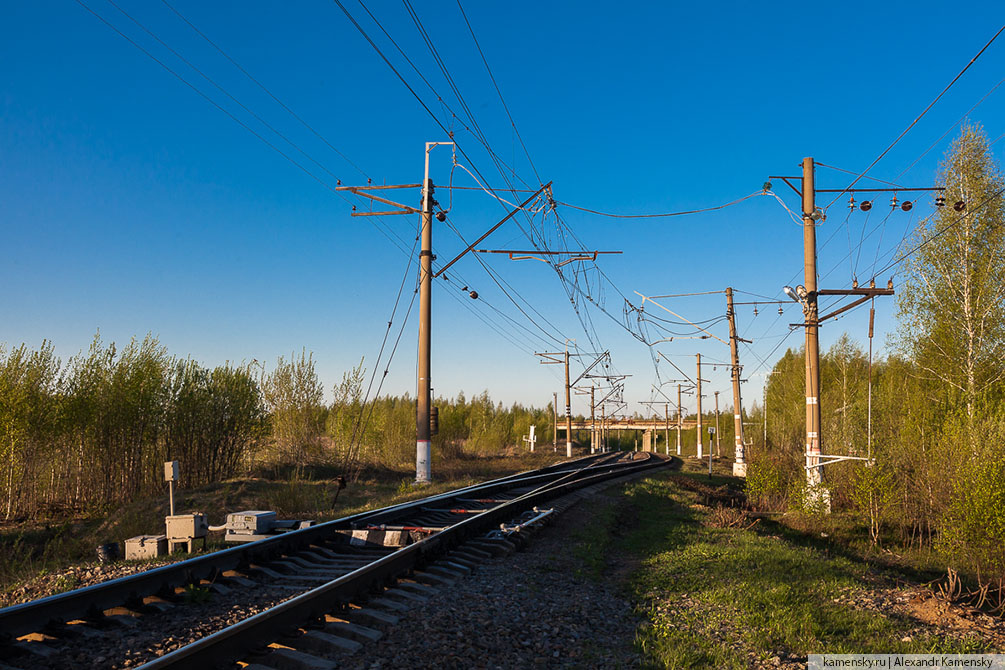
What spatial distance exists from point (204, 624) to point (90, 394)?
1765 centimetres

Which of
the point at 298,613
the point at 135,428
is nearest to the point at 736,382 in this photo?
the point at 135,428

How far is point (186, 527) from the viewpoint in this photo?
9.77m

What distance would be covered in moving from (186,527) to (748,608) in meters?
7.54

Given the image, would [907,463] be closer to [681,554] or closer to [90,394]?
[681,554]

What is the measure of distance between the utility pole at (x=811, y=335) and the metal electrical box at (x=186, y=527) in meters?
14.8

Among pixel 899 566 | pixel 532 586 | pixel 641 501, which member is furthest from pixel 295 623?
pixel 641 501

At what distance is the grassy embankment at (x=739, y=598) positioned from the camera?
20.5ft

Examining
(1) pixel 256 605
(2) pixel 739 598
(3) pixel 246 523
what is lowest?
(2) pixel 739 598

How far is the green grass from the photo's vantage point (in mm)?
6223

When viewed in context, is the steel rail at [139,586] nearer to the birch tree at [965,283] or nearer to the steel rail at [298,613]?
the steel rail at [298,613]

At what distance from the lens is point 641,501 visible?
19.7 meters

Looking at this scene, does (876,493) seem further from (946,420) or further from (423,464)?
(423,464)

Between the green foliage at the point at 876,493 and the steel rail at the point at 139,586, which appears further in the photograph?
the green foliage at the point at 876,493

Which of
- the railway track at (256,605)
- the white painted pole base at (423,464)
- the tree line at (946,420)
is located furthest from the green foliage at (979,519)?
the white painted pole base at (423,464)
